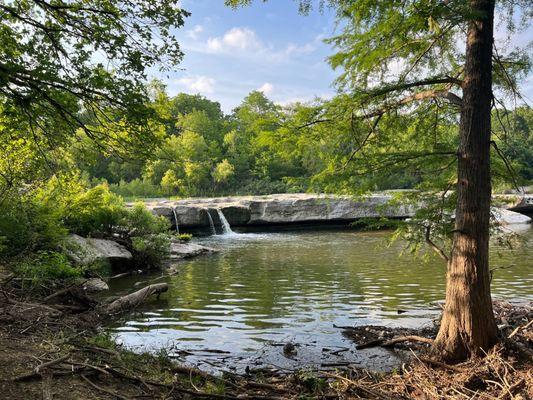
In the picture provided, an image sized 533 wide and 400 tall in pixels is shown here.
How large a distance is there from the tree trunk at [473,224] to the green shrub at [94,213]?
10.7 m

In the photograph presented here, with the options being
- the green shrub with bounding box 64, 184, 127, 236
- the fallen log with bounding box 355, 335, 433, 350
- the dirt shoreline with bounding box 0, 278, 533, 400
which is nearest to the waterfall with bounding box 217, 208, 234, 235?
the green shrub with bounding box 64, 184, 127, 236

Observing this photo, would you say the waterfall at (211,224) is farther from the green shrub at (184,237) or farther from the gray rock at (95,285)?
the gray rock at (95,285)

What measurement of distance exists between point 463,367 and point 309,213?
21.9 metres

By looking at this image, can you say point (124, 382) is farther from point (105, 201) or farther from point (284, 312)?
point (105, 201)

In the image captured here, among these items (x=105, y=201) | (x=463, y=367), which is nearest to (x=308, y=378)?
(x=463, y=367)

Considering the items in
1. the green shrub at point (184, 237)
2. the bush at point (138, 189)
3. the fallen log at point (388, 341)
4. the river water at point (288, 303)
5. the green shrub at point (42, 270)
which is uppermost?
the bush at point (138, 189)

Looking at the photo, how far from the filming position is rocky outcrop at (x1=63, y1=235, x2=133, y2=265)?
437 inches

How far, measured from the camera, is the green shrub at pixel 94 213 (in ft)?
42.7

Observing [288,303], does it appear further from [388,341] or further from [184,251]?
[184,251]

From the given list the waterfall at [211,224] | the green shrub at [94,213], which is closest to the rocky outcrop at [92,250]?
the green shrub at [94,213]

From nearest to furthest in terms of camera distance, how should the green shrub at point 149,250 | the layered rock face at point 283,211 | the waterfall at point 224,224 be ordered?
the green shrub at point 149,250, the waterfall at point 224,224, the layered rock face at point 283,211

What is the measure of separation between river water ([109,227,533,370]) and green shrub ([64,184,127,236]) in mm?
2613

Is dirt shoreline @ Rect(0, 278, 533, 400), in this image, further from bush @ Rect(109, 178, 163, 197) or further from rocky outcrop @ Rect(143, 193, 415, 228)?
bush @ Rect(109, 178, 163, 197)

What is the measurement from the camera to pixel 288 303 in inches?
373
